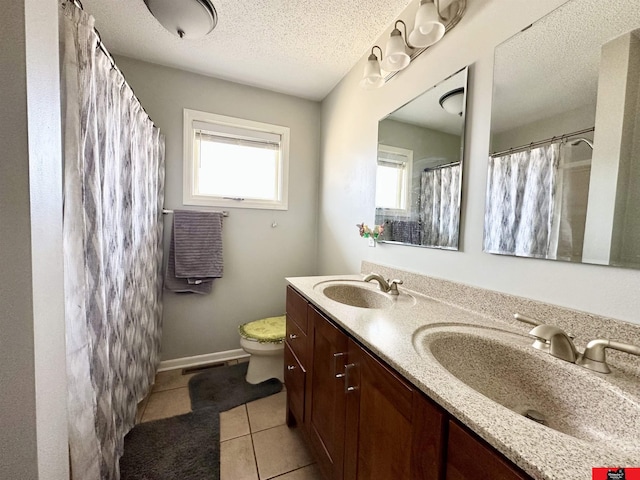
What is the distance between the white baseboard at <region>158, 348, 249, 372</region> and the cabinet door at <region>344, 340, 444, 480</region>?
162 cm

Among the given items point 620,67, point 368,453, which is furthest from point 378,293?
point 620,67

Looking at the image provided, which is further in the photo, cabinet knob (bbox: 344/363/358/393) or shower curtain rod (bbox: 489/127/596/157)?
cabinet knob (bbox: 344/363/358/393)

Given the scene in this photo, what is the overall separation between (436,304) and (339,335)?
495 mm

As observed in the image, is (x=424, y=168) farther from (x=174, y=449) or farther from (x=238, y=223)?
(x=174, y=449)

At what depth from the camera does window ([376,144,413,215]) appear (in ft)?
4.66

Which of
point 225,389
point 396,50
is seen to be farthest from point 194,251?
point 396,50

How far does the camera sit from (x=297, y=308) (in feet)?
4.39

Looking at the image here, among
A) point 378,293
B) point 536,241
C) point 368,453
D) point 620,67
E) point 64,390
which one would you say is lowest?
point 368,453

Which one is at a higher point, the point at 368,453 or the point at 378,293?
the point at 378,293

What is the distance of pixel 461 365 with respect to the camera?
756 mm

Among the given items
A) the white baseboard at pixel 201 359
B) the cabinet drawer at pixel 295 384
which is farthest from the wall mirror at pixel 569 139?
the white baseboard at pixel 201 359

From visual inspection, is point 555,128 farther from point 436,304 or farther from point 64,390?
point 64,390

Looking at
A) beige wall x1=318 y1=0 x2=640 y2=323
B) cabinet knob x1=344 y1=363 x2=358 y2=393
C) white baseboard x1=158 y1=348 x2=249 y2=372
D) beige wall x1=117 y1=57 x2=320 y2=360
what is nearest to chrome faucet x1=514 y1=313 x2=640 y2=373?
beige wall x1=318 y1=0 x2=640 y2=323

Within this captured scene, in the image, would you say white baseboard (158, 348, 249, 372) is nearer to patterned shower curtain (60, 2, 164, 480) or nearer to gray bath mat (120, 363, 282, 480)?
gray bath mat (120, 363, 282, 480)
